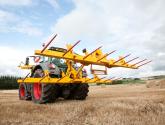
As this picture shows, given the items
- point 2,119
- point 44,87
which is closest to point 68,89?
point 44,87

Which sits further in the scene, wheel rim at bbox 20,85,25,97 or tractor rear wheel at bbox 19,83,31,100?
wheel rim at bbox 20,85,25,97

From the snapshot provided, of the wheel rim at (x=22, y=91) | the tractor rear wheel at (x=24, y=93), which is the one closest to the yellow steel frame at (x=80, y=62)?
the tractor rear wheel at (x=24, y=93)

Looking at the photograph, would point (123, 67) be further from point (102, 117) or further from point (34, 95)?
point (102, 117)

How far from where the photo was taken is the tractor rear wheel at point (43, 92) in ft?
34.1

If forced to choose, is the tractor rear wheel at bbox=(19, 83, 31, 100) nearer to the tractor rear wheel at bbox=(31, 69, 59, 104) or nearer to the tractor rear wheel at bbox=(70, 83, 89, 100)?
the tractor rear wheel at bbox=(31, 69, 59, 104)

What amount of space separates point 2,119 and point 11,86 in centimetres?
3178

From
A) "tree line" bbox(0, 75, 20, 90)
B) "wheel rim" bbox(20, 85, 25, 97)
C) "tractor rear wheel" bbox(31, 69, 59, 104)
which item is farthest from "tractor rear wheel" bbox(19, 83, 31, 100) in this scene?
"tree line" bbox(0, 75, 20, 90)

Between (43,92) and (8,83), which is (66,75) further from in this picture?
(8,83)

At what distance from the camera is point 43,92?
10398 millimetres

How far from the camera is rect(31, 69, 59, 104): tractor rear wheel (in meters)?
10.4

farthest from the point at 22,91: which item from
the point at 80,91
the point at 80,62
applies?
the point at 80,62

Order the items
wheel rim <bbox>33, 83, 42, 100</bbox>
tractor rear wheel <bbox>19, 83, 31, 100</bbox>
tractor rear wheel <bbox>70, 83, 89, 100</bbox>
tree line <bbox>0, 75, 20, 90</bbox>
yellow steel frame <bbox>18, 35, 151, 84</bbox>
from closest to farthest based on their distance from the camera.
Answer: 1. yellow steel frame <bbox>18, 35, 151, 84</bbox>
2. wheel rim <bbox>33, 83, 42, 100</bbox>
3. tractor rear wheel <bbox>70, 83, 89, 100</bbox>
4. tractor rear wheel <bbox>19, 83, 31, 100</bbox>
5. tree line <bbox>0, 75, 20, 90</bbox>

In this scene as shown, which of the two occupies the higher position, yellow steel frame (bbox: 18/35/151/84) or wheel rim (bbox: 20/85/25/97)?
yellow steel frame (bbox: 18/35/151/84)

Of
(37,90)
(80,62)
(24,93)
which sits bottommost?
(24,93)
